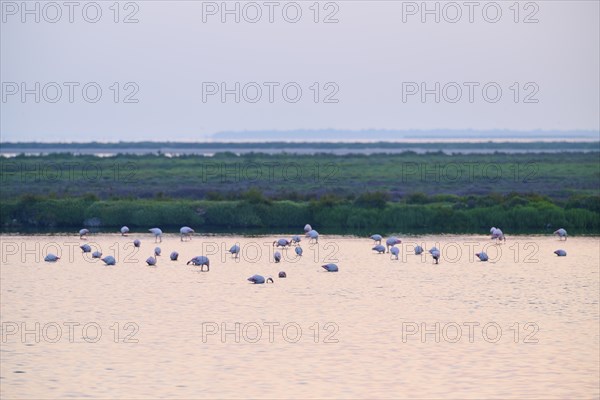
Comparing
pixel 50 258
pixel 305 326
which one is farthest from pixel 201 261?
pixel 305 326

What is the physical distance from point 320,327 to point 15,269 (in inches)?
508

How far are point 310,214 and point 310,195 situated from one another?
720 centimetres

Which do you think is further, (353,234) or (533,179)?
(533,179)

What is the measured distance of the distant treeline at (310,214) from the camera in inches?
1853

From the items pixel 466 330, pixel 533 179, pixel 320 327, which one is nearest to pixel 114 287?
pixel 320 327

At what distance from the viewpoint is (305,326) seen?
24422 mm

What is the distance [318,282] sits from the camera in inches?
1225

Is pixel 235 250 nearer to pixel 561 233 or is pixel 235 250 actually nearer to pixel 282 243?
pixel 282 243

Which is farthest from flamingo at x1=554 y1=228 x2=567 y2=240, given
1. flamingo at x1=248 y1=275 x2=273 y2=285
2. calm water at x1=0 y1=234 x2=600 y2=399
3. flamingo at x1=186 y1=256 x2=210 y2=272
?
flamingo at x1=248 y1=275 x2=273 y2=285

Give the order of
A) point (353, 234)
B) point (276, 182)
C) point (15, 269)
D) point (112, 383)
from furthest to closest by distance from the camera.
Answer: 1. point (276, 182)
2. point (353, 234)
3. point (15, 269)
4. point (112, 383)

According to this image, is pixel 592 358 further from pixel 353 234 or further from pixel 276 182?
pixel 276 182

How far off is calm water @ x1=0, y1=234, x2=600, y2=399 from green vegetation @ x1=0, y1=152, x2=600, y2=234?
9390 millimetres

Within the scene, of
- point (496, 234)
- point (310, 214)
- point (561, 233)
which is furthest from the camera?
point (310, 214)

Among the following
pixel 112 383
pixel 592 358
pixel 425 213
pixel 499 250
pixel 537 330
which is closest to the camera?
pixel 112 383
